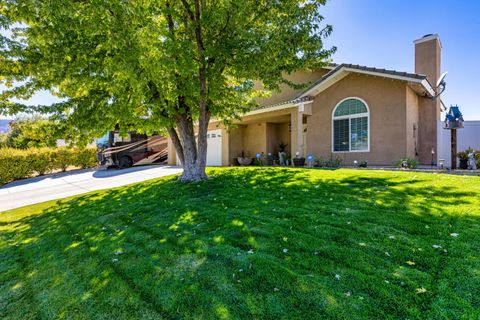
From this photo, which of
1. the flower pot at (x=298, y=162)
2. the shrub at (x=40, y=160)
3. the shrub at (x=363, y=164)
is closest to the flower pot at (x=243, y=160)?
the flower pot at (x=298, y=162)

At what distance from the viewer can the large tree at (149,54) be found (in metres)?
6.60

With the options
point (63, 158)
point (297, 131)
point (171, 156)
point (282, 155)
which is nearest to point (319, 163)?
point (297, 131)

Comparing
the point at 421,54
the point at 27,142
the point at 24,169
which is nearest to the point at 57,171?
the point at 24,169

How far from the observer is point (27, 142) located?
860cm

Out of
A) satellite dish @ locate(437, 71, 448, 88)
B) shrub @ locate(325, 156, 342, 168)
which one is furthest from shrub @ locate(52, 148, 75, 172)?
satellite dish @ locate(437, 71, 448, 88)

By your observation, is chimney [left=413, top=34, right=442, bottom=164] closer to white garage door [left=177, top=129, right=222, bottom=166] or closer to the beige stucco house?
the beige stucco house

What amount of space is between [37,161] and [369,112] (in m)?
21.6

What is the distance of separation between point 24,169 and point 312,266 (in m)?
21.2

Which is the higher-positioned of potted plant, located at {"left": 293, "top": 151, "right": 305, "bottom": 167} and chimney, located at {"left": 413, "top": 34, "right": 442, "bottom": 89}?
chimney, located at {"left": 413, "top": 34, "right": 442, "bottom": 89}

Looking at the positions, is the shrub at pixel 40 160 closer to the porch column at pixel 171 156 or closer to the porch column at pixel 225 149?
the porch column at pixel 171 156

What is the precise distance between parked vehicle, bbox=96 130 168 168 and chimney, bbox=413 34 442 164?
18323mm

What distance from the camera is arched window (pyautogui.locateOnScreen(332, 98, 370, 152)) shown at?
13.2 meters

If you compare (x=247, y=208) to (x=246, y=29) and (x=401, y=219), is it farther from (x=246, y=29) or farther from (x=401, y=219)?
(x=246, y=29)

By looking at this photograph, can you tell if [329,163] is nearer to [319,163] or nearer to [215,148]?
[319,163]
